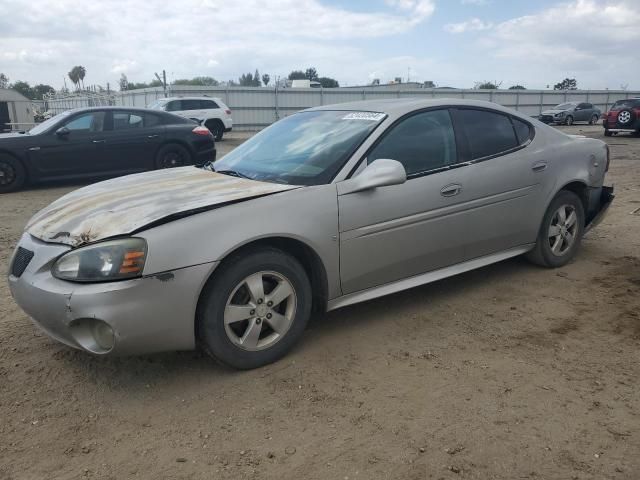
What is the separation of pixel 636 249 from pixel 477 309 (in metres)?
2.55

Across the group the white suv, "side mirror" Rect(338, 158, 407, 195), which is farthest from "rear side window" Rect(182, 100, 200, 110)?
"side mirror" Rect(338, 158, 407, 195)

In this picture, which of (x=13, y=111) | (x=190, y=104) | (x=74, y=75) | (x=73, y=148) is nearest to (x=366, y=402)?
(x=73, y=148)

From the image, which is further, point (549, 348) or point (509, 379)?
point (549, 348)

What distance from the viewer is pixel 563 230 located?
15.6ft

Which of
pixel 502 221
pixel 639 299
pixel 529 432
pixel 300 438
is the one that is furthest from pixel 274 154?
pixel 639 299

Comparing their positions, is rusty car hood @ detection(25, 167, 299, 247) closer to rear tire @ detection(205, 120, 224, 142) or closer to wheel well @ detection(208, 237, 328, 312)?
wheel well @ detection(208, 237, 328, 312)

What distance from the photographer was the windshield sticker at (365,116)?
3.75 metres

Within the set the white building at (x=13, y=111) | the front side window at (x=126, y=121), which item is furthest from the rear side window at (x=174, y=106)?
the front side window at (x=126, y=121)

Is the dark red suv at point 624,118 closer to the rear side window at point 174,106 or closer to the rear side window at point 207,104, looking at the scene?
the rear side window at point 207,104

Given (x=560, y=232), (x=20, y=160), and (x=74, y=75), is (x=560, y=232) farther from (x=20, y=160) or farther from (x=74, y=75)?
(x=74, y=75)

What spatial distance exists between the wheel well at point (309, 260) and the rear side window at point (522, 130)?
2.19 meters

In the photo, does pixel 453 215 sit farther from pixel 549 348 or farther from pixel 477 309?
pixel 549 348

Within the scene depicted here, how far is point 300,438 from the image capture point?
251 cm

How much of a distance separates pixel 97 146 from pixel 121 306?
762 cm
